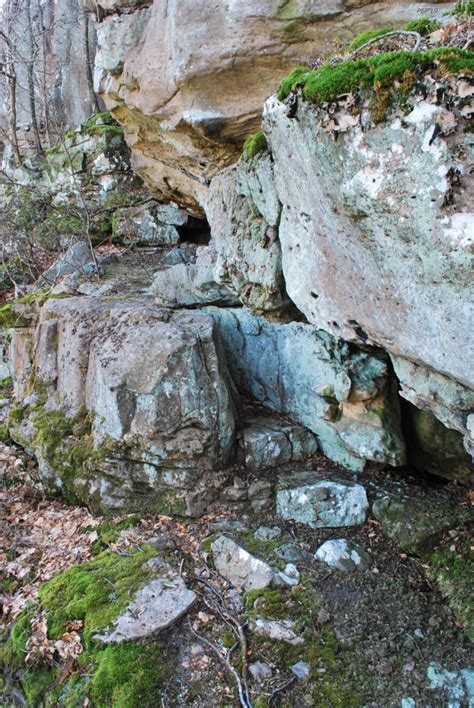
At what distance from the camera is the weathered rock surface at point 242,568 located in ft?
19.3

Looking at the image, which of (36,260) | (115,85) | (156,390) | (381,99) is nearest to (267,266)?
(156,390)

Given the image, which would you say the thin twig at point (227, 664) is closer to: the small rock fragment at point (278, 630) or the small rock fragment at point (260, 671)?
the small rock fragment at point (260, 671)

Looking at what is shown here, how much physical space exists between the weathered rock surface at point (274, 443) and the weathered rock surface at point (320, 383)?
0.25 meters

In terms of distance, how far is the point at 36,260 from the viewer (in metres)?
14.4

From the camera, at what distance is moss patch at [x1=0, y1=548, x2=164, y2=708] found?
196 inches

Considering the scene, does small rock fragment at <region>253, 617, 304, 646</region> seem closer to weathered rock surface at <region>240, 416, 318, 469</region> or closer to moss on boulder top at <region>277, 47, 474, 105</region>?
weathered rock surface at <region>240, 416, 318, 469</region>

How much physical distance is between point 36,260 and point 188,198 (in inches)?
204

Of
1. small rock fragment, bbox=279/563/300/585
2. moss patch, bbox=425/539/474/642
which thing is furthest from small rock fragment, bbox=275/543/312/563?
moss patch, bbox=425/539/474/642

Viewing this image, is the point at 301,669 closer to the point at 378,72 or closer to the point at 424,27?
the point at 378,72

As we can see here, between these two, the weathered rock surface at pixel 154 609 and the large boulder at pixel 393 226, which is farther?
the weathered rock surface at pixel 154 609

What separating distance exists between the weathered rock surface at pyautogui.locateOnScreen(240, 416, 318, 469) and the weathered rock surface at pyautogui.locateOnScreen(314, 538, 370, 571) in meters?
1.58

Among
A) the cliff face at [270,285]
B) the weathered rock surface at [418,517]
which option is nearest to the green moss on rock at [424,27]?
the cliff face at [270,285]

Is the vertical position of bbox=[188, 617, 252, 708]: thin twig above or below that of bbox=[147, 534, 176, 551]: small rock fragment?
below

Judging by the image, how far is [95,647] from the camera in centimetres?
533
